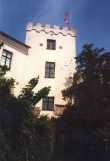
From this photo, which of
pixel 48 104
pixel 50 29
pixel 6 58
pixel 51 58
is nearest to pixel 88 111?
pixel 48 104

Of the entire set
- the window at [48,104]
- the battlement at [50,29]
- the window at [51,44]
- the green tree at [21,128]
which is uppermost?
the battlement at [50,29]

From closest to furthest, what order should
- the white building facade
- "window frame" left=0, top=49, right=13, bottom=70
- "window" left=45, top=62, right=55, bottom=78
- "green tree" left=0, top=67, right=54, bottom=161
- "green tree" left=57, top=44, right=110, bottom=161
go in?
"green tree" left=0, top=67, right=54, bottom=161 < "green tree" left=57, top=44, right=110, bottom=161 < "window frame" left=0, top=49, right=13, bottom=70 < the white building facade < "window" left=45, top=62, right=55, bottom=78

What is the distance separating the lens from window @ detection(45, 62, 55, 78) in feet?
91.6

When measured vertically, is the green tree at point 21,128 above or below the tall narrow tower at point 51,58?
below

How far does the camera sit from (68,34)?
1209 inches

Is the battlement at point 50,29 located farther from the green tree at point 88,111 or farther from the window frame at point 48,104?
the window frame at point 48,104

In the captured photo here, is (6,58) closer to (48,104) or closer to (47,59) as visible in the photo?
(47,59)

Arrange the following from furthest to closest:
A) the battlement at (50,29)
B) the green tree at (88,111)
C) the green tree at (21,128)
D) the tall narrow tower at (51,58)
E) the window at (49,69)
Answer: the battlement at (50,29) < the window at (49,69) < the tall narrow tower at (51,58) < the green tree at (88,111) < the green tree at (21,128)

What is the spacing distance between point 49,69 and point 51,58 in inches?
47.0

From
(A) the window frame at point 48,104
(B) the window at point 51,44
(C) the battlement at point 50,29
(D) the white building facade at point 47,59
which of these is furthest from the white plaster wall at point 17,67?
(C) the battlement at point 50,29

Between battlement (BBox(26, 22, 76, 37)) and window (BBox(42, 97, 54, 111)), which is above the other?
battlement (BBox(26, 22, 76, 37))

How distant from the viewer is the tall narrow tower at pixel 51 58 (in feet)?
88.8

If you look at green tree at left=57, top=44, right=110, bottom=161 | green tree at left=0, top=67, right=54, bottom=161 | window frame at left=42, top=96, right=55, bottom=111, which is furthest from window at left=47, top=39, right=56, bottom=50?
green tree at left=0, top=67, right=54, bottom=161

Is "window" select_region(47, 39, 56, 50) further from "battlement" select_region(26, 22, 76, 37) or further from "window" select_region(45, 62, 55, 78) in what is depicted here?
"window" select_region(45, 62, 55, 78)
